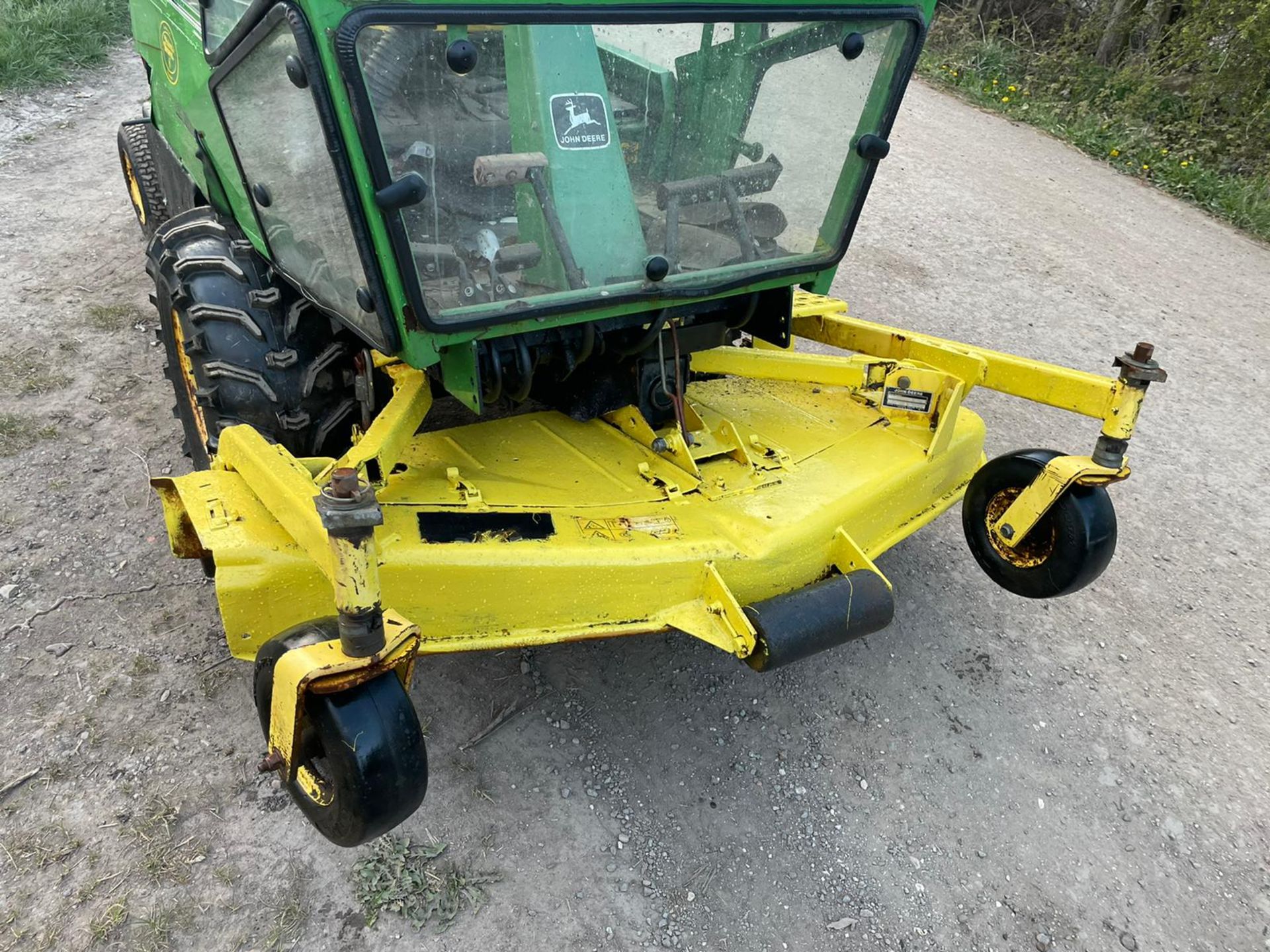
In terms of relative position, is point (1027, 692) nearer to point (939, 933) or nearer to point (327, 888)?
point (939, 933)

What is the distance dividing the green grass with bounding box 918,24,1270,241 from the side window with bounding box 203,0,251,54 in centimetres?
750

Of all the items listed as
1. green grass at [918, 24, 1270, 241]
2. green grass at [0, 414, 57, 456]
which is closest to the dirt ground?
green grass at [0, 414, 57, 456]

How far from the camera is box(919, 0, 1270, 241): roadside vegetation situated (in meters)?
7.85

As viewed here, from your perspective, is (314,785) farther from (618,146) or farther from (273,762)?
(618,146)

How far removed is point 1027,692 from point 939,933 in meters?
0.93

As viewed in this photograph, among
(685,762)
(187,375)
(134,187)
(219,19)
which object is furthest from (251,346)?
(134,187)

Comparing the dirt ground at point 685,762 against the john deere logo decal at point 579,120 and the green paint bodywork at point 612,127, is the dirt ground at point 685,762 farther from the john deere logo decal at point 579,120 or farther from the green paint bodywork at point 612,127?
the john deere logo decal at point 579,120

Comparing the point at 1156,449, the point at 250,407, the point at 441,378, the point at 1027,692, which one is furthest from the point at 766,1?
the point at 1156,449

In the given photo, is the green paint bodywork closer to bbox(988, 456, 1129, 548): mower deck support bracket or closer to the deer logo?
the deer logo

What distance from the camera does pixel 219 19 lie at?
2.65m

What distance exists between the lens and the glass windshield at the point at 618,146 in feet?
6.57

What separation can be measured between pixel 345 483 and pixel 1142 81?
31.3 feet

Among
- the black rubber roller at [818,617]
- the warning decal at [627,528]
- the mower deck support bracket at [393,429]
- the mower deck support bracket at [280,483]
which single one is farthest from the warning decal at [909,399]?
the mower deck support bracket at [280,483]

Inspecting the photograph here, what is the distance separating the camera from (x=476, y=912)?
7.30 ft
